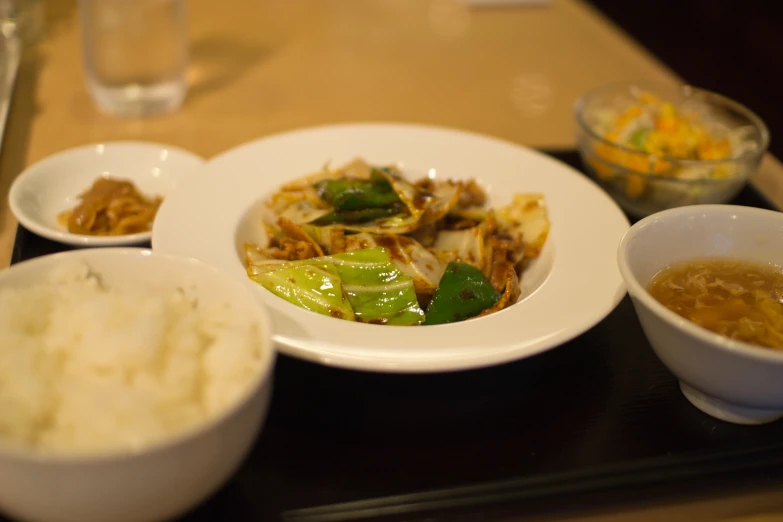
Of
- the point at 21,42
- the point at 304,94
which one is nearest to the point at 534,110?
the point at 304,94

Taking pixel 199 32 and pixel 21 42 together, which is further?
pixel 199 32

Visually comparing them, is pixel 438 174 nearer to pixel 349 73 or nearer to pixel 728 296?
pixel 728 296

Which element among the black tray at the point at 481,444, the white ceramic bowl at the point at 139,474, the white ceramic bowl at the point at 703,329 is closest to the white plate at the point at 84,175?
the black tray at the point at 481,444

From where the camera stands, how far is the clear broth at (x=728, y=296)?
159 centimetres

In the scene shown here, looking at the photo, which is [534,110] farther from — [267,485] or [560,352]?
[267,485]

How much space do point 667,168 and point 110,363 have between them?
2042 mm

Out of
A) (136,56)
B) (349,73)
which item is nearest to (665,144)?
(349,73)

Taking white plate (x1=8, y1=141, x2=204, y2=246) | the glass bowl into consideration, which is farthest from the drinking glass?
the glass bowl

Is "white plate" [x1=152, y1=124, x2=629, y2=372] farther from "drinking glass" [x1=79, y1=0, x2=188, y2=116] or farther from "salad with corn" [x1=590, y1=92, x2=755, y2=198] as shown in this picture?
"drinking glass" [x1=79, y1=0, x2=188, y2=116]

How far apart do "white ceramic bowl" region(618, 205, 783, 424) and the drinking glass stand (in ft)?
7.78

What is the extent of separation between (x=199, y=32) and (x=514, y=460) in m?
3.41

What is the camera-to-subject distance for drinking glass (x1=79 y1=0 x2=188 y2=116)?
3.06 m

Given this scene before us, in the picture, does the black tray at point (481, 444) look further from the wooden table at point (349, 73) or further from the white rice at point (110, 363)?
the wooden table at point (349, 73)

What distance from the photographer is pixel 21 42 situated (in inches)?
142
